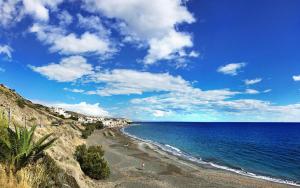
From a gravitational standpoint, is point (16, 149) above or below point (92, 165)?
above

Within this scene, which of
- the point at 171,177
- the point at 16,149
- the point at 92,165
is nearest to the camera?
the point at 16,149

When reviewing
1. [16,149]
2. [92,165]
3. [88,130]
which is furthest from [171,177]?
[88,130]

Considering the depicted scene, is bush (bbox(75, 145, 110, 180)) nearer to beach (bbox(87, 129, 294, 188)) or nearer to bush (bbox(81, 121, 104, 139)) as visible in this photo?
beach (bbox(87, 129, 294, 188))

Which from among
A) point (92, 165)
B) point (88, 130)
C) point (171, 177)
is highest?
point (88, 130)

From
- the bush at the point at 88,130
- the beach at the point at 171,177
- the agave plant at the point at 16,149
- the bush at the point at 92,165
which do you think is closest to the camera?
the agave plant at the point at 16,149

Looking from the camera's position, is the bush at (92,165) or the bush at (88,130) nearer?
the bush at (92,165)

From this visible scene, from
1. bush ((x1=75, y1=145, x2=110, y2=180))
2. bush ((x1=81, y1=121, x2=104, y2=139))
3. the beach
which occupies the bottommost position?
the beach

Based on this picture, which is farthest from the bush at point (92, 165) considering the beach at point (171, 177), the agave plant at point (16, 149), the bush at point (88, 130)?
the bush at point (88, 130)

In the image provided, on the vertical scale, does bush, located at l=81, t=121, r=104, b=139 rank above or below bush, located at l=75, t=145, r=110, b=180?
above

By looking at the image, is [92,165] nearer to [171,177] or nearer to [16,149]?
[171,177]

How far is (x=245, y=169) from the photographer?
141 ft

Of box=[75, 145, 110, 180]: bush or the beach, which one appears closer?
box=[75, 145, 110, 180]: bush

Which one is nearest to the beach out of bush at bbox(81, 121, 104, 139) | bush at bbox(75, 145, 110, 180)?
bush at bbox(75, 145, 110, 180)

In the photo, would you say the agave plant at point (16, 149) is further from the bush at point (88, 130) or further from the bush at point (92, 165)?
the bush at point (88, 130)
